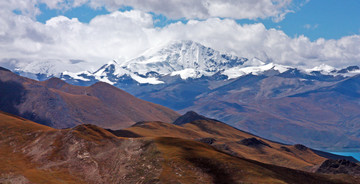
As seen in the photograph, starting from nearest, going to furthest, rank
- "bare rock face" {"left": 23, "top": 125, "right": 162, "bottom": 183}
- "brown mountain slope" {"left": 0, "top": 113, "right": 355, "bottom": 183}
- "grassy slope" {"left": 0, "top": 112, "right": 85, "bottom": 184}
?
"grassy slope" {"left": 0, "top": 112, "right": 85, "bottom": 184}, "brown mountain slope" {"left": 0, "top": 113, "right": 355, "bottom": 183}, "bare rock face" {"left": 23, "top": 125, "right": 162, "bottom": 183}

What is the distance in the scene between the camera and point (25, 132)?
154 m

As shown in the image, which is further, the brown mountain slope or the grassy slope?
the brown mountain slope

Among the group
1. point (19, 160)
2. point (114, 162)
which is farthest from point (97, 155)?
point (19, 160)

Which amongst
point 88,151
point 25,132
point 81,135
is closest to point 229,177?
point 88,151

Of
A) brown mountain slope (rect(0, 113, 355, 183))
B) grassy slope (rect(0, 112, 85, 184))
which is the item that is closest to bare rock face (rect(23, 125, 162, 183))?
brown mountain slope (rect(0, 113, 355, 183))

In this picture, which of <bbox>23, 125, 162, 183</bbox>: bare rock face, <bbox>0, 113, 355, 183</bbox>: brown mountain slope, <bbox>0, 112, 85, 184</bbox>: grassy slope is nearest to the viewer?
<bbox>0, 112, 85, 184</bbox>: grassy slope

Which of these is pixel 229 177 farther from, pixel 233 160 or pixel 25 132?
pixel 25 132

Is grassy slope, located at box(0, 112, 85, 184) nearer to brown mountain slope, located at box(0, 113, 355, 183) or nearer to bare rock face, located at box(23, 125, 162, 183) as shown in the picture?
brown mountain slope, located at box(0, 113, 355, 183)

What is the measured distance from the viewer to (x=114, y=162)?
431 feet

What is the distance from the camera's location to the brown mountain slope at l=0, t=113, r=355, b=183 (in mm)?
114188

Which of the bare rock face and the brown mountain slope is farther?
the bare rock face

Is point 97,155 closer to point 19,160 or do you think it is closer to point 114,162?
point 114,162

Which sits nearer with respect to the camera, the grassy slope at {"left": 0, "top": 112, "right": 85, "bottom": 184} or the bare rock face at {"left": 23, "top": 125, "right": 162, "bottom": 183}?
the grassy slope at {"left": 0, "top": 112, "right": 85, "bottom": 184}

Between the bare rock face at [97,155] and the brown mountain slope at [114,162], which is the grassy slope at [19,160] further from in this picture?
the bare rock face at [97,155]
